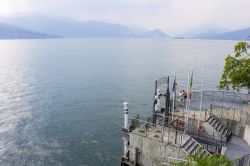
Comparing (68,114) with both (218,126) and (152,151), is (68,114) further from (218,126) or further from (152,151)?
(218,126)

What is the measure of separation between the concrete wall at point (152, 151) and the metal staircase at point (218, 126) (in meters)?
6.76

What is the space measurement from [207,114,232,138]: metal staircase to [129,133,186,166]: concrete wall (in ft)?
22.2

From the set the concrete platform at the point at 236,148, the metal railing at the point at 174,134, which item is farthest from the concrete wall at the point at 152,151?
the concrete platform at the point at 236,148

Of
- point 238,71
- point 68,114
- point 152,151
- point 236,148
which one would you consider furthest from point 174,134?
point 68,114

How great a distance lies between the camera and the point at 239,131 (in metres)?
26.8

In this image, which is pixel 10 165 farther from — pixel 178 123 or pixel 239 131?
pixel 239 131

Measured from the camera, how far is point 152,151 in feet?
71.5

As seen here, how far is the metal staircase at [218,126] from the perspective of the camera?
25.6 meters

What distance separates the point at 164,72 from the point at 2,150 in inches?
2360

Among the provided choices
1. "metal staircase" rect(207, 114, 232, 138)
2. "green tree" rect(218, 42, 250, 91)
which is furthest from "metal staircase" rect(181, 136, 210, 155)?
"green tree" rect(218, 42, 250, 91)

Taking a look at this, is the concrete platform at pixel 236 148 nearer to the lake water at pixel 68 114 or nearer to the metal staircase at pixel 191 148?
the metal staircase at pixel 191 148

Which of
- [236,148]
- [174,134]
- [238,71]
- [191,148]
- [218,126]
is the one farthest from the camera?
[238,71]

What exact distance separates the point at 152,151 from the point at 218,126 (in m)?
8.49

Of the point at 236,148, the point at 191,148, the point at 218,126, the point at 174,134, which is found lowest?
the point at 236,148
